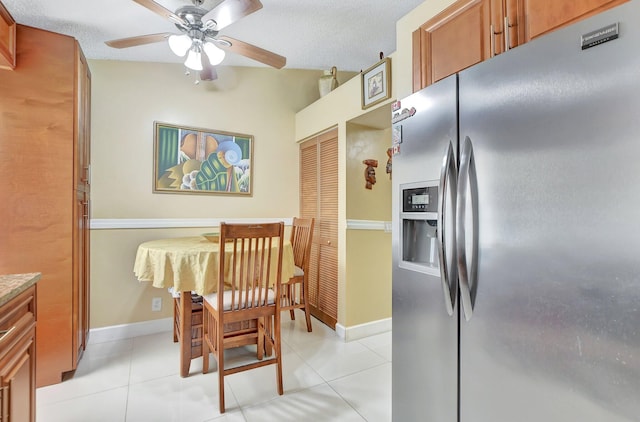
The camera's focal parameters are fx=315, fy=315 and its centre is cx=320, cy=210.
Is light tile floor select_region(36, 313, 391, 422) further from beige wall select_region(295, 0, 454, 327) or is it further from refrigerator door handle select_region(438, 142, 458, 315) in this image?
refrigerator door handle select_region(438, 142, 458, 315)

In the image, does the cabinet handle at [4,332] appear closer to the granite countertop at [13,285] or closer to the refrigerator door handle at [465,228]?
the granite countertop at [13,285]

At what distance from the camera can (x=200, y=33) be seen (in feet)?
6.38

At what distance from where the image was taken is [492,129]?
1.06 meters

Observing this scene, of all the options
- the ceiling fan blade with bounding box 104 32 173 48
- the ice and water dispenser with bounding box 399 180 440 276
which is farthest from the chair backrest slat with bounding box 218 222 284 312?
the ceiling fan blade with bounding box 104 32 173 48

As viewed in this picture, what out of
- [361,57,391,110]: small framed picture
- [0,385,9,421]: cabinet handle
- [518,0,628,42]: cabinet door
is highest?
[361,57,391,110]: small framed picture

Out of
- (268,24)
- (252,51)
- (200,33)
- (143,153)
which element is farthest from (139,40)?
(143,153)

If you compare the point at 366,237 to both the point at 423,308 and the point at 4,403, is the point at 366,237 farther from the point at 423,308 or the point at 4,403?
the point at 4,403

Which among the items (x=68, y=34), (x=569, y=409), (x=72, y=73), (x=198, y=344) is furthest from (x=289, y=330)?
(x=68, y=34)

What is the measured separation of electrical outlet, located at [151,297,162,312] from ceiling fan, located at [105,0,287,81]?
2106 millimetres

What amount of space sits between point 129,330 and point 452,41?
328 centimetres

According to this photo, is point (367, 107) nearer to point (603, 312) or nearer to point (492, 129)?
point (492, 129)

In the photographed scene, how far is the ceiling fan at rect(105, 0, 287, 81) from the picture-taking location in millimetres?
1700

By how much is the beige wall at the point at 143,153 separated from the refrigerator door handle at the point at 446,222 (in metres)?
2.52

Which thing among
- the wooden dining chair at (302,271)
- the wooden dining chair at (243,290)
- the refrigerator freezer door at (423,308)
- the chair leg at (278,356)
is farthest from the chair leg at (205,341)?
the refrigerator freezer door at (423,308)
